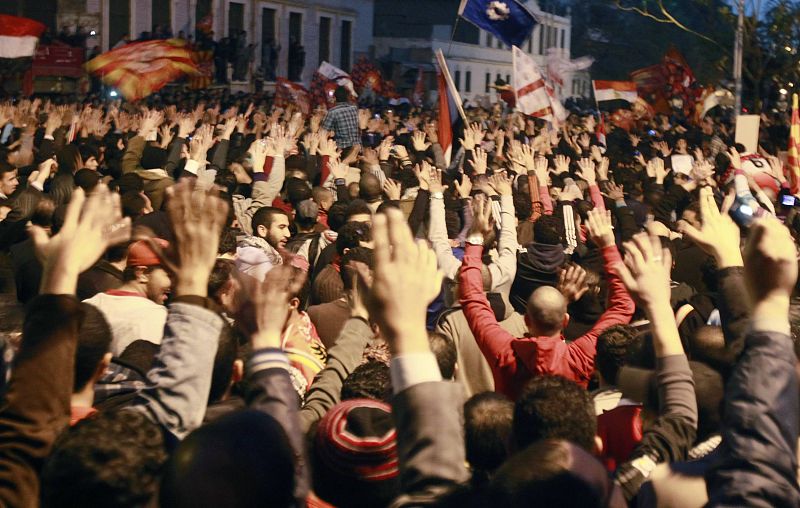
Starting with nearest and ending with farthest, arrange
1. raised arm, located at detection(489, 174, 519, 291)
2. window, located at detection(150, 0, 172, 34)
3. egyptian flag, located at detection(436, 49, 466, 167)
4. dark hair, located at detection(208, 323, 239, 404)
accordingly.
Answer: dark hair, located at detection(208, 323, 239, 404)
raised arm, located at detection(489, 174, 519, 291)
egyptian flag, located at detection(436, 49, 466, 167)
window, located at detection(150, 0, 172, 34)

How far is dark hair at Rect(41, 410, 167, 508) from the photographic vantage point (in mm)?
2355

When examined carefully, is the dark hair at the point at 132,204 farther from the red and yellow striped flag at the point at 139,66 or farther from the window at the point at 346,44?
the window at the point at 346,44

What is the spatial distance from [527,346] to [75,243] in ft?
6.75

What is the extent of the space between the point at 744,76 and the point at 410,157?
19.0m

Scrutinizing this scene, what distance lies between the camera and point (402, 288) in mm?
2426

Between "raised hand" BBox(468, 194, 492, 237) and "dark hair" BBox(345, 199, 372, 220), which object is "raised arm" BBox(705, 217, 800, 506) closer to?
"raised hand" BBox(468, 194, 492, 237)

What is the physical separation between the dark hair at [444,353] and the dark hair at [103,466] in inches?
68.4

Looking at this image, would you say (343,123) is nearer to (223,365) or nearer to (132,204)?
(132,204)

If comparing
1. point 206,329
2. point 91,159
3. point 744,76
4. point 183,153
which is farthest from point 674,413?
point 744,76

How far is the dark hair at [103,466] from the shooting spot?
2.36m

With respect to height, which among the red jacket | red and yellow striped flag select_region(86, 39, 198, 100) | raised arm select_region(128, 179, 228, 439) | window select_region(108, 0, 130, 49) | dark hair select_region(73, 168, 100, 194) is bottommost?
the red jacket

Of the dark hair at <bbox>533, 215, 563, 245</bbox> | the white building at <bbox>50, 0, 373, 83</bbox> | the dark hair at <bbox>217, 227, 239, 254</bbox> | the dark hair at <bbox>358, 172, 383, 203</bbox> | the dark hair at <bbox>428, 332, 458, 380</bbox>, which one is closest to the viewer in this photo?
the dark hair at <bbox>428, 332, 458, 380</bbox>

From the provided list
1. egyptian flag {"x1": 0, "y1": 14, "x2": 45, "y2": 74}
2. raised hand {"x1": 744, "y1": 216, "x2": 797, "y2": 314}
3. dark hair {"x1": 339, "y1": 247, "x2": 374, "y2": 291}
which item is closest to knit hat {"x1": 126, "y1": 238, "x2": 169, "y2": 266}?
dark hair {"x1": 339, "y1": 247, "x2": 374, "y2": 291}

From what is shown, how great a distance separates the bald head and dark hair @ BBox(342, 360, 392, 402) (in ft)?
3.20
